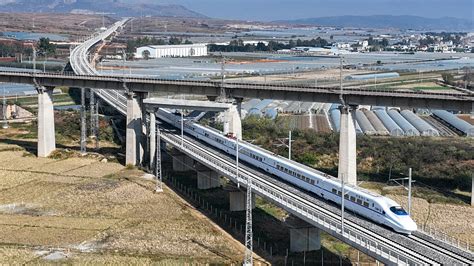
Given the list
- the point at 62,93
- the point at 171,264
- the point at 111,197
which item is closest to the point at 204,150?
the point at 111,197

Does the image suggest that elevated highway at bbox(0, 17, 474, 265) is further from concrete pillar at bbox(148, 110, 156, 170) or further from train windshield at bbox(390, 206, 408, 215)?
train windshield at bbox(390, 206, 408, 215)

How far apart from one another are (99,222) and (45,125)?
99.9 feet

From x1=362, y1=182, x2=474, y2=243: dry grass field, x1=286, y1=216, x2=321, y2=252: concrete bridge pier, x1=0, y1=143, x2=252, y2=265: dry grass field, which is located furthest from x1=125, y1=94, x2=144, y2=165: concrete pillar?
x1=286, y1=216, x2=321, y2=252: concrete bridge pier

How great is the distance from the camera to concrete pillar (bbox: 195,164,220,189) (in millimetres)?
57625

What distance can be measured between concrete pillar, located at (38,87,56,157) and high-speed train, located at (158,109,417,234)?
22.6 m

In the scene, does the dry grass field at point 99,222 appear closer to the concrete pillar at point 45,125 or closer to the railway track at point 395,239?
the railway track at point 395,239

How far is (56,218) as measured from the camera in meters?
48.0

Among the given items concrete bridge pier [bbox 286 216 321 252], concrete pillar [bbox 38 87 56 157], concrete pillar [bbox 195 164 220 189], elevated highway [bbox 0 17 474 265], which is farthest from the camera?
concrete pillar [bbox 38 87 56 157]

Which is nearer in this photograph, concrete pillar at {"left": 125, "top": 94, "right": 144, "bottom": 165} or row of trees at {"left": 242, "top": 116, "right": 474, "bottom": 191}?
row of trees at {"left": 242, "top": 116, "right": 474, "bottom": 191}

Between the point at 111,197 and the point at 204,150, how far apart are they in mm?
8907

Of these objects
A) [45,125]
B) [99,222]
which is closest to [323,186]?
[99,222]

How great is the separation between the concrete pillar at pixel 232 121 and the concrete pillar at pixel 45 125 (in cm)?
2247

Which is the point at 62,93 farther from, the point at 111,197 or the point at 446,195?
the point at 446,195

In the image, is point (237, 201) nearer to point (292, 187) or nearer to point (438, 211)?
point (292, 187)
